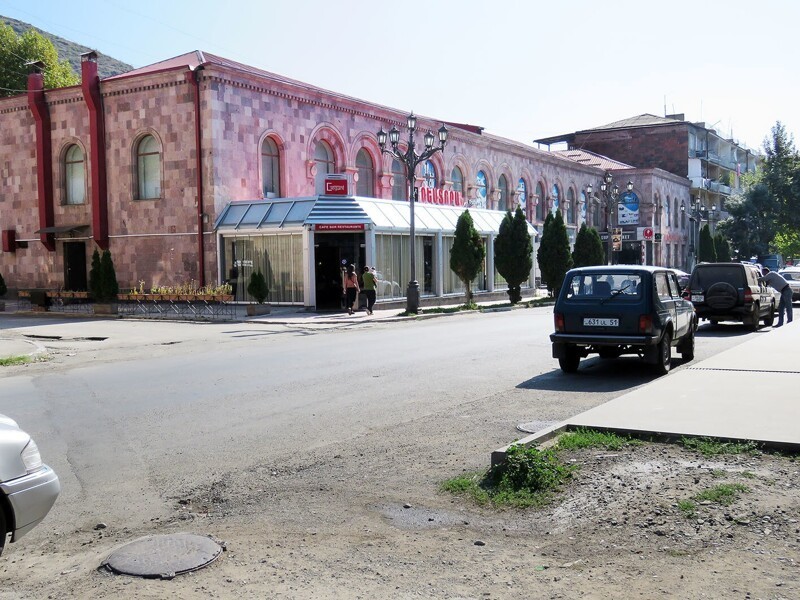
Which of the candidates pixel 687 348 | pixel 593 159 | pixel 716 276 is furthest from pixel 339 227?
pixel 593 159

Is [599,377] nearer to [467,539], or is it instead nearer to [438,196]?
[467,539]

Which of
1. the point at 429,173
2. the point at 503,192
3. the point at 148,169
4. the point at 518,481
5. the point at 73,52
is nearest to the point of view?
the point at 518,481

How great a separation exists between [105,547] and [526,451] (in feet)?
10.4

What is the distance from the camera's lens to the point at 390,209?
33.3m

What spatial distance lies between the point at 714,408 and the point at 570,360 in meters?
4.37

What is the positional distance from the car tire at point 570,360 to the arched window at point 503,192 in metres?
39.1

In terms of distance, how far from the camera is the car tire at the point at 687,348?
559 inches

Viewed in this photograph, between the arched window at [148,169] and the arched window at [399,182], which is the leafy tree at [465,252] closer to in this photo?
the arched window at [399,182]

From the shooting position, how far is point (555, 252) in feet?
126

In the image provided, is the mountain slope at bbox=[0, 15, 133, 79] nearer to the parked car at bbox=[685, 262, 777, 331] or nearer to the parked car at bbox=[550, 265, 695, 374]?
the parked car at bbox=[685, 262, 777, 331]

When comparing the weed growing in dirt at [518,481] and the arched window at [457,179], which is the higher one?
the arched window at [457,179]

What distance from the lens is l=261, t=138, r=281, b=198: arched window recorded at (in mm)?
33344

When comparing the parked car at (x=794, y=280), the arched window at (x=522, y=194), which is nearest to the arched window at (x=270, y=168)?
the parked car at (x=794, y=280)

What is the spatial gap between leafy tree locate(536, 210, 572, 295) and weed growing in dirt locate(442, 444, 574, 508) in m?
32.7
